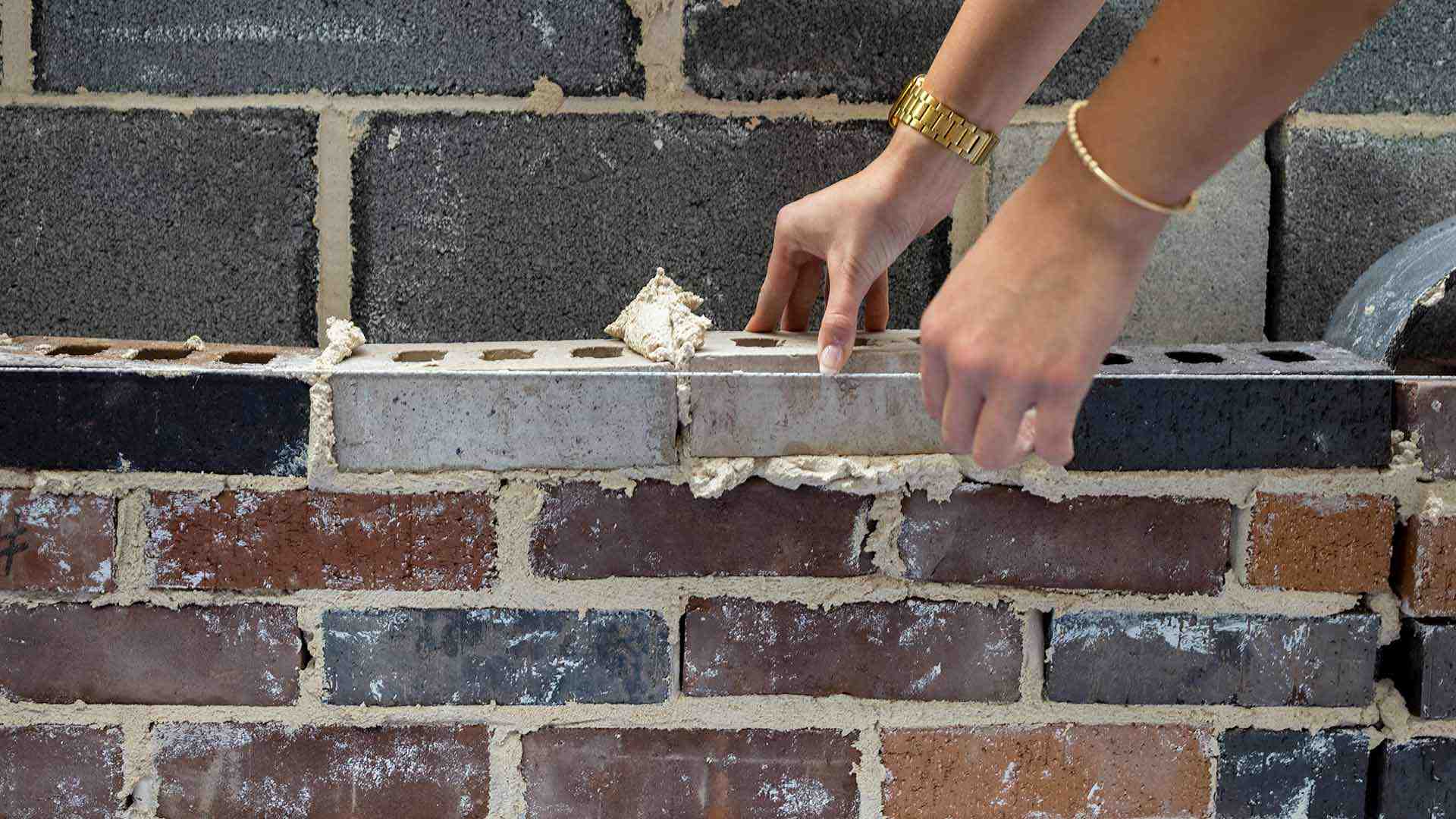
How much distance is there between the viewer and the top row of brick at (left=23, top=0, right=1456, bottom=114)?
947mm

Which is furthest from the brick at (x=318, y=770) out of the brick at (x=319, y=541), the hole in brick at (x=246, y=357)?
the hole in brick at (x=246, y=357)

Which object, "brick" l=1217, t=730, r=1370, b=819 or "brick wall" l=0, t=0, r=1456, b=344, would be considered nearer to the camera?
"brick" l=1217, t=730, r=1370, b=819

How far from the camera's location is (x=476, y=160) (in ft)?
3.17

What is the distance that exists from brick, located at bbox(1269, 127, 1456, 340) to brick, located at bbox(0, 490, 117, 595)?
3.40 ft

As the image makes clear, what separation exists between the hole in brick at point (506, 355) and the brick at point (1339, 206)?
28.4 inches

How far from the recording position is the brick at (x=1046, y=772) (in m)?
0.79

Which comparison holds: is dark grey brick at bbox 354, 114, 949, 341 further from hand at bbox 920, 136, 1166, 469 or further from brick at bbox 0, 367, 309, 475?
hand at bbox 920, 136, 1166, 469

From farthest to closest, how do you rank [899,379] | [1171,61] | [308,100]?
[308,100], [899,379], [1171,61]

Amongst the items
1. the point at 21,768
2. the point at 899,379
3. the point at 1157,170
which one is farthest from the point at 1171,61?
the point at 21,768

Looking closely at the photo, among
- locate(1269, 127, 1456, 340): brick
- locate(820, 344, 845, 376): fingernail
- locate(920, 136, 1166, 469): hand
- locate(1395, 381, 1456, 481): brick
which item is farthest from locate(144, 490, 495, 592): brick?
locate(1269, 127, 1456, 340): brick

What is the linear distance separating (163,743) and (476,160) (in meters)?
0.55

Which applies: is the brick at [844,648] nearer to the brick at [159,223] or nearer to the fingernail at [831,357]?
the fingernail at [831,357]

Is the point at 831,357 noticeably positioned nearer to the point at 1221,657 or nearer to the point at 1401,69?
the point at 1221,657

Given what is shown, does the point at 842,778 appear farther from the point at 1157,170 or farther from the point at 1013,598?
the point at 1157,170
